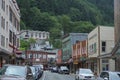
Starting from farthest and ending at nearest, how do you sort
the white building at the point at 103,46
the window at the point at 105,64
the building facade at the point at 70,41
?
1. the building facade at the point at 70,41
2. the white building at the point at 103,46
3. the window at the point at 105,64

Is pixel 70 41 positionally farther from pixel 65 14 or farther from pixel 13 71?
pixel 13 71

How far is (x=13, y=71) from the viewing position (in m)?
21.8

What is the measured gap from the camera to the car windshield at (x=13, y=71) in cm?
2152

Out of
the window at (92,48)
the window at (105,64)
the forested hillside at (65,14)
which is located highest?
the forested hillside at (65,14)

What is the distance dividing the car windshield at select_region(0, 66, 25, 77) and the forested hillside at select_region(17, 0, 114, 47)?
11589cm

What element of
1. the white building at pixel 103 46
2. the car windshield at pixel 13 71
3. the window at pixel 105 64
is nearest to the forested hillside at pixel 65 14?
the white building at pixel 103 46

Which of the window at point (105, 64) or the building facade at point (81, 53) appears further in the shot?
the building facade at point (81, 53)

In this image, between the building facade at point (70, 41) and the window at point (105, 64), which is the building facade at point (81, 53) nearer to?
the building facade at point (70, 41)

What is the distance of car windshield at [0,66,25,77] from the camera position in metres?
21.5

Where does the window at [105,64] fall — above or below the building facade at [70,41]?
below

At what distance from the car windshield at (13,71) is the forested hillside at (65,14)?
116 metres

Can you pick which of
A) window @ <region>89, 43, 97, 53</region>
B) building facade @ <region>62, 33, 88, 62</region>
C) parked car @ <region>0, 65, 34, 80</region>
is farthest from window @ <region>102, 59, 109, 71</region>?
parked car @ <region>0, 65, 34, 80</region>

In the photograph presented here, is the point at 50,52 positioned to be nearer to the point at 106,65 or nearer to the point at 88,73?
the point at 106,65

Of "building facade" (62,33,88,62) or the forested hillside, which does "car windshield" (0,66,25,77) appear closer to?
"building facade" (62,33,88,62)
